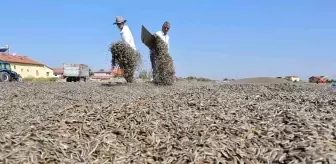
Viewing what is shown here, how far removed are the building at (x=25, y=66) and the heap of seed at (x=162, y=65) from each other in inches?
1794

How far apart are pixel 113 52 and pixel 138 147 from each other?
871cm

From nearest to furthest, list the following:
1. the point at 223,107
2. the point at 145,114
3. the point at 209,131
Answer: the point at 209,131 → the point at 145,114 → the point at 223,107

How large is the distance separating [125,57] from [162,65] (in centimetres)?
109

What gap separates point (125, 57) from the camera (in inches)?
458

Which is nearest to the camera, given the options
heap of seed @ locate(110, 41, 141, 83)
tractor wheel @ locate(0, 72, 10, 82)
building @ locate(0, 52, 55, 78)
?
heap of seed @ locate(110, 41, 141, 83)

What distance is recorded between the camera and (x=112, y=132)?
3.30 meters

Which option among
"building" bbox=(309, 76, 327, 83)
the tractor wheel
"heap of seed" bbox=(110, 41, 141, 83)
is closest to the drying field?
"heap of seed" bbox=(110, 41, 141, 83)

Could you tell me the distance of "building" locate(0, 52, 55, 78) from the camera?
A: 190ft

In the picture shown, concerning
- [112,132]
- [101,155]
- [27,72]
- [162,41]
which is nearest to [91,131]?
[112,132]

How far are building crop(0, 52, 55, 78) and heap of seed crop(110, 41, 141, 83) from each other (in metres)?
45.0

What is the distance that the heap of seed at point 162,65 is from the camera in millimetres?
11359

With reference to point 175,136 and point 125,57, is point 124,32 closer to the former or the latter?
point 125,57

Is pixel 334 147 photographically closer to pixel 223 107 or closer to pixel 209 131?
pixel 209 131

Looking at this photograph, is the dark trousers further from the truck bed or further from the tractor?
the truck bed
